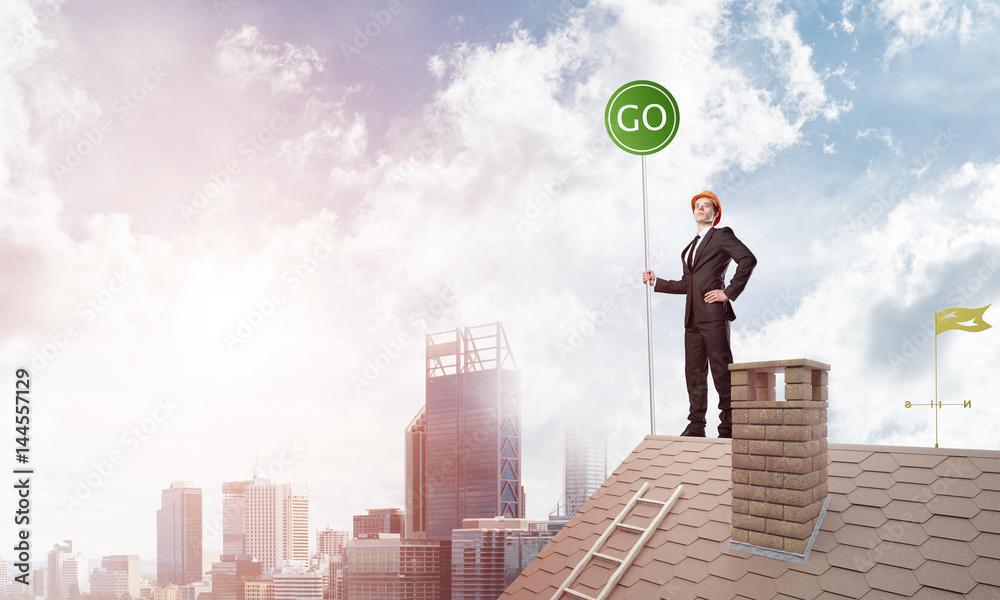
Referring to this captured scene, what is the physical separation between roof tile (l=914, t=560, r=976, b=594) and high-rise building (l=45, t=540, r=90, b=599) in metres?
24.4

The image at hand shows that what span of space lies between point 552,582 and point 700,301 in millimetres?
2769

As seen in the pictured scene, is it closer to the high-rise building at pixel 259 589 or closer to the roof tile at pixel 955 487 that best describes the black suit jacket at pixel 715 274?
the roof tile at pixel 955 487

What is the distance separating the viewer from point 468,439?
41812 millimetres

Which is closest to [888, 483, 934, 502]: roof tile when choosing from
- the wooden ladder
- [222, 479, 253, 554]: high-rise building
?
the wooden ladder

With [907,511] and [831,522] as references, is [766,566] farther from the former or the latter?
[907,511]

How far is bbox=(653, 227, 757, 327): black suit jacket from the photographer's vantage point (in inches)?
204

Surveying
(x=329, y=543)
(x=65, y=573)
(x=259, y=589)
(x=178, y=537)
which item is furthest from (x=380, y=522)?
(x=65, y=573)

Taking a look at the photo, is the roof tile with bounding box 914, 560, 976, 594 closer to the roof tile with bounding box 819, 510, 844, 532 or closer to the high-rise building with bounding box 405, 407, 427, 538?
the roof tile with bounding box 819, 510, 844, 532

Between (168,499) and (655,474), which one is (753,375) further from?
(168,499)

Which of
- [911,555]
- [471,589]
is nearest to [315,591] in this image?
[471,589]

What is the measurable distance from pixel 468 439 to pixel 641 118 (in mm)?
37762

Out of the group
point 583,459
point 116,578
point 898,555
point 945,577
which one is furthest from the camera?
point 583,459

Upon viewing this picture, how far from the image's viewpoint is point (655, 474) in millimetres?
4660

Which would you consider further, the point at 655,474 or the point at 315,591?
the point at 315,591
